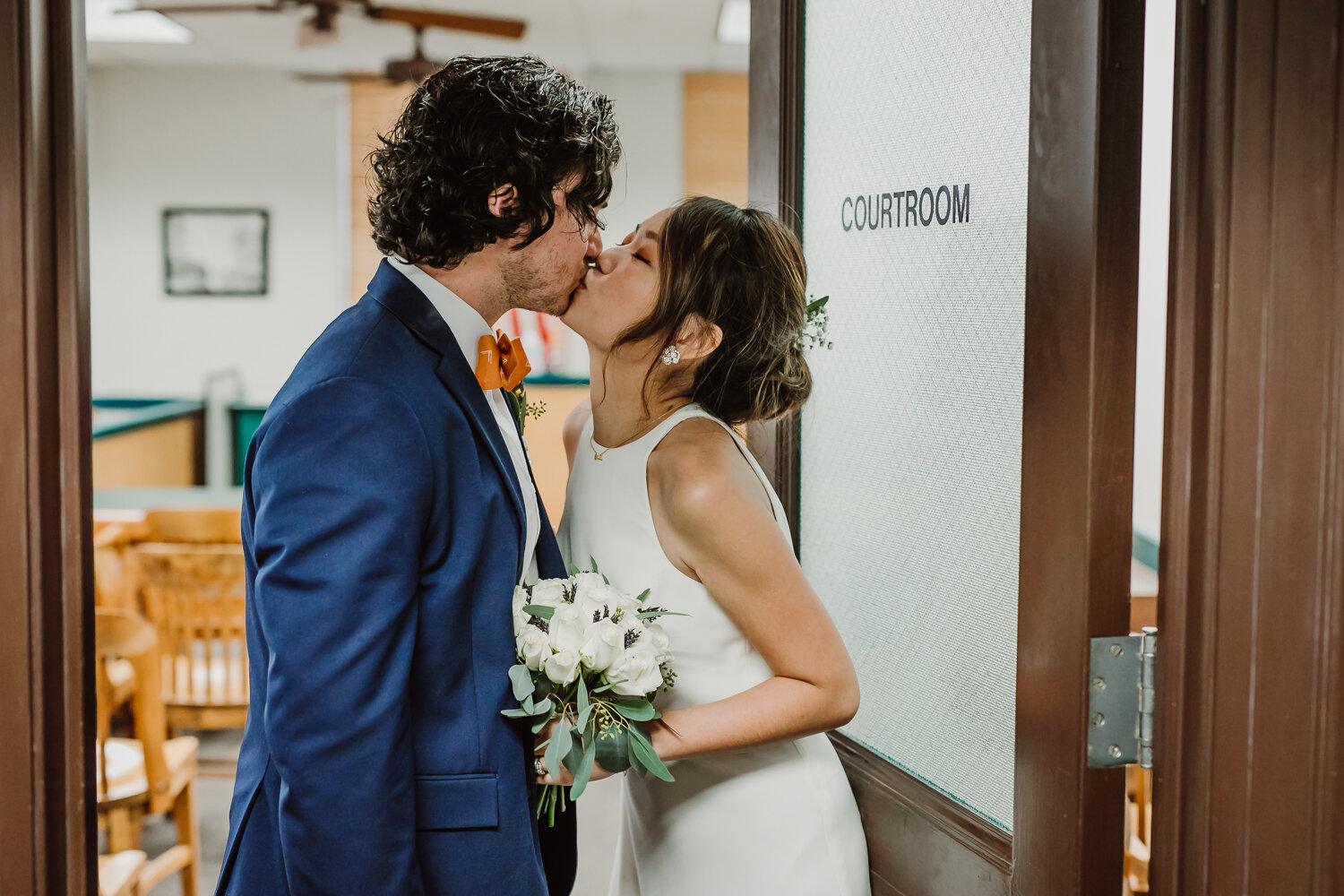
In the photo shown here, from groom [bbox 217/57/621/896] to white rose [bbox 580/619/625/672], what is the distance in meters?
0.09

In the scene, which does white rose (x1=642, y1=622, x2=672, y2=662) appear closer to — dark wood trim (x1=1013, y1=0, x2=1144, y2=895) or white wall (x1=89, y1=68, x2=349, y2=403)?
dark wood trim (x1=1013, y1=0, x2=1144, y2=895)

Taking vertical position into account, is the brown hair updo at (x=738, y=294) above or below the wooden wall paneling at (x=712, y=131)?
below

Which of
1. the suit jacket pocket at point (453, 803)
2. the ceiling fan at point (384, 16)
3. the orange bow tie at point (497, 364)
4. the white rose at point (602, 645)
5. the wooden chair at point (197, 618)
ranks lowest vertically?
the wooden chair at point (197, 618)

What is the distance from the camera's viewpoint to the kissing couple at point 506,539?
1073 millimetres

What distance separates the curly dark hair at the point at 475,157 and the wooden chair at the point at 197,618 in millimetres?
2070

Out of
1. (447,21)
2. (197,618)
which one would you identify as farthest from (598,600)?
(447,21)

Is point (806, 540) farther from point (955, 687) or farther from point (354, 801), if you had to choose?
point (354, 801)

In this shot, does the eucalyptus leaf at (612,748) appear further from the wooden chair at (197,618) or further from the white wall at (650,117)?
the white wall at (650,117)

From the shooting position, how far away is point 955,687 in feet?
4.37

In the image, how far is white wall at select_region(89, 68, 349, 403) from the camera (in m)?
8.41

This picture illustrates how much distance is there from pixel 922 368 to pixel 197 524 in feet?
9.81

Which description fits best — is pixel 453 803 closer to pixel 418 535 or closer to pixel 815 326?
pixel 418 535

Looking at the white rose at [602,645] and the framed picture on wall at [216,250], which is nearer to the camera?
the white rose at [602,645]

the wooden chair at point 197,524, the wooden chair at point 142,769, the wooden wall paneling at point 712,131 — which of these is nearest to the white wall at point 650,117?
the wooden wall paneling at point 712,131
